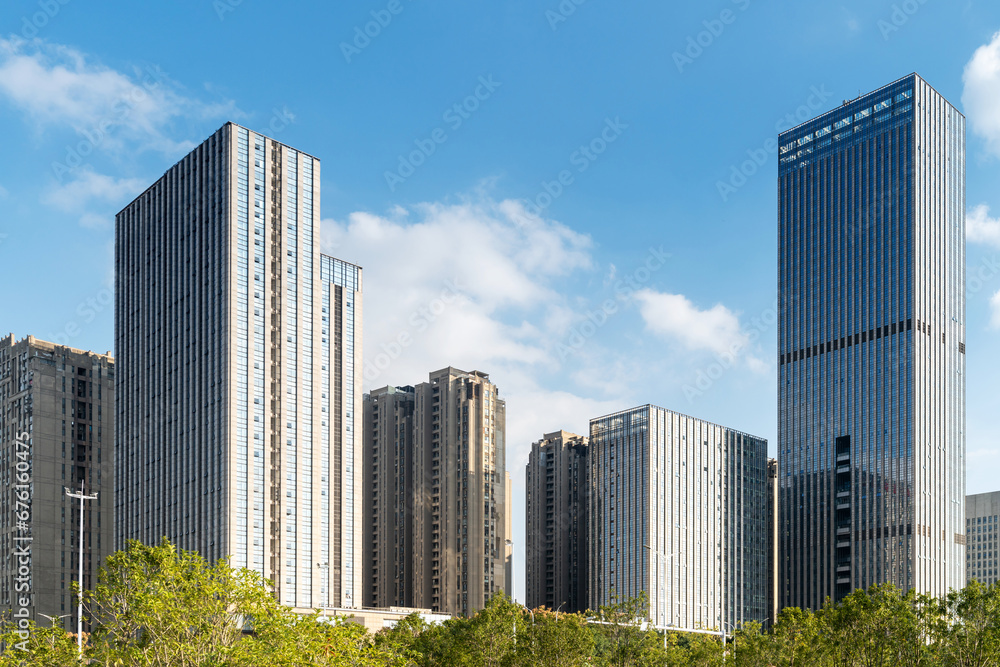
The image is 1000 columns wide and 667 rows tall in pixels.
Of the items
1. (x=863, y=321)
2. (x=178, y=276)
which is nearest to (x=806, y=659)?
(x=178, y=276)

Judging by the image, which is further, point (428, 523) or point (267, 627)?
point (428, 523)

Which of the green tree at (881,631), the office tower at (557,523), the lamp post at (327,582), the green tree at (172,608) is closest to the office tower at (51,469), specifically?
the lamp post at (327,582)

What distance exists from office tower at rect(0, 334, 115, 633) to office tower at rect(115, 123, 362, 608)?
14761 millimetres

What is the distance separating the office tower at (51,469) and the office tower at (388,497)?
1516 inches

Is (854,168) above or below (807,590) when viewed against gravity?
above

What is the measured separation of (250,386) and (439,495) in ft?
168

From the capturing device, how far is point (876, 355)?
143 m

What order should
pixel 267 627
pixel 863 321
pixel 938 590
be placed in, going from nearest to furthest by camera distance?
pixel 267 627
pixel 938 590
pixel 863 321

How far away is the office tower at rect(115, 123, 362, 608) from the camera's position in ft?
329

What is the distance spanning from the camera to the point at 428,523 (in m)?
147

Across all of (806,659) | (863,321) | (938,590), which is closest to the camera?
(806,659)

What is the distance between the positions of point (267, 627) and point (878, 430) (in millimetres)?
129030

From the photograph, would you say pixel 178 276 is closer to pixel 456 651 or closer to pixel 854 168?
pixel 456 651

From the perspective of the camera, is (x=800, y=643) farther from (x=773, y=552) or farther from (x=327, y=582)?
(x=773, y=552)
